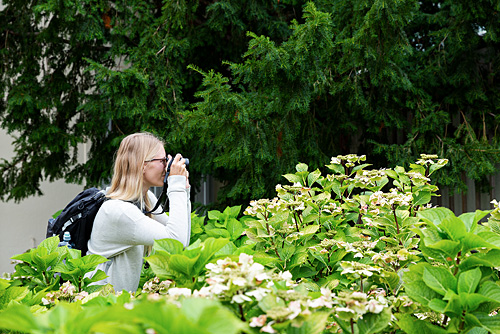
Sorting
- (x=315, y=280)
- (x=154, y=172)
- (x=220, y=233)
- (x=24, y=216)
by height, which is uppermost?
(x=154, y=172)

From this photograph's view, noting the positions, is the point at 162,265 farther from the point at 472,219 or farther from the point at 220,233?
the point at 220,233

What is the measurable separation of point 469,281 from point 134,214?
4.68 ft

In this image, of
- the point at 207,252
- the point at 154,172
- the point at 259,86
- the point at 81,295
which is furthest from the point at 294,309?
the point at 259,86

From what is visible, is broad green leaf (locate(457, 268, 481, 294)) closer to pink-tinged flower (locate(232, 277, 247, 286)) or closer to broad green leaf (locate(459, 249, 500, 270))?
broad green leaf (locate(459, 249, 500, 270))

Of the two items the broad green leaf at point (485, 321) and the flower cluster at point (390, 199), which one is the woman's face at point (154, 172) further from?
the broad green leaf at point (485, 321)

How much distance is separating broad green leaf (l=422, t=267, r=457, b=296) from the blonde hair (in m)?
1.52

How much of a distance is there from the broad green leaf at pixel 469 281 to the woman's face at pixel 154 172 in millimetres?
1642

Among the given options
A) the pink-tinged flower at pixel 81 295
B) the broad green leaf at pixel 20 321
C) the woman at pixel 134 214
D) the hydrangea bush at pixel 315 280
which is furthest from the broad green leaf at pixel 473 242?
the woman at pixel 134 214

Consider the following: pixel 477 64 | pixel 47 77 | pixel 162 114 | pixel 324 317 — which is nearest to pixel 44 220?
pixel 47 77

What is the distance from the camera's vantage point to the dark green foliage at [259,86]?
3.79 meters

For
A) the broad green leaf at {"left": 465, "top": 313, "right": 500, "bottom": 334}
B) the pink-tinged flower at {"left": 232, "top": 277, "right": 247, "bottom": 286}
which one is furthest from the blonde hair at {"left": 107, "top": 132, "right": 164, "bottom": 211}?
the broad green leaf at {"left": 465, "top": 313, "right": 500, "bottom": 334}

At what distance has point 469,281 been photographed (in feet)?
3.53

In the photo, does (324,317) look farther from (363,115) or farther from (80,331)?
(363,115)

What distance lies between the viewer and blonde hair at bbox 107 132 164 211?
7.45 ft
